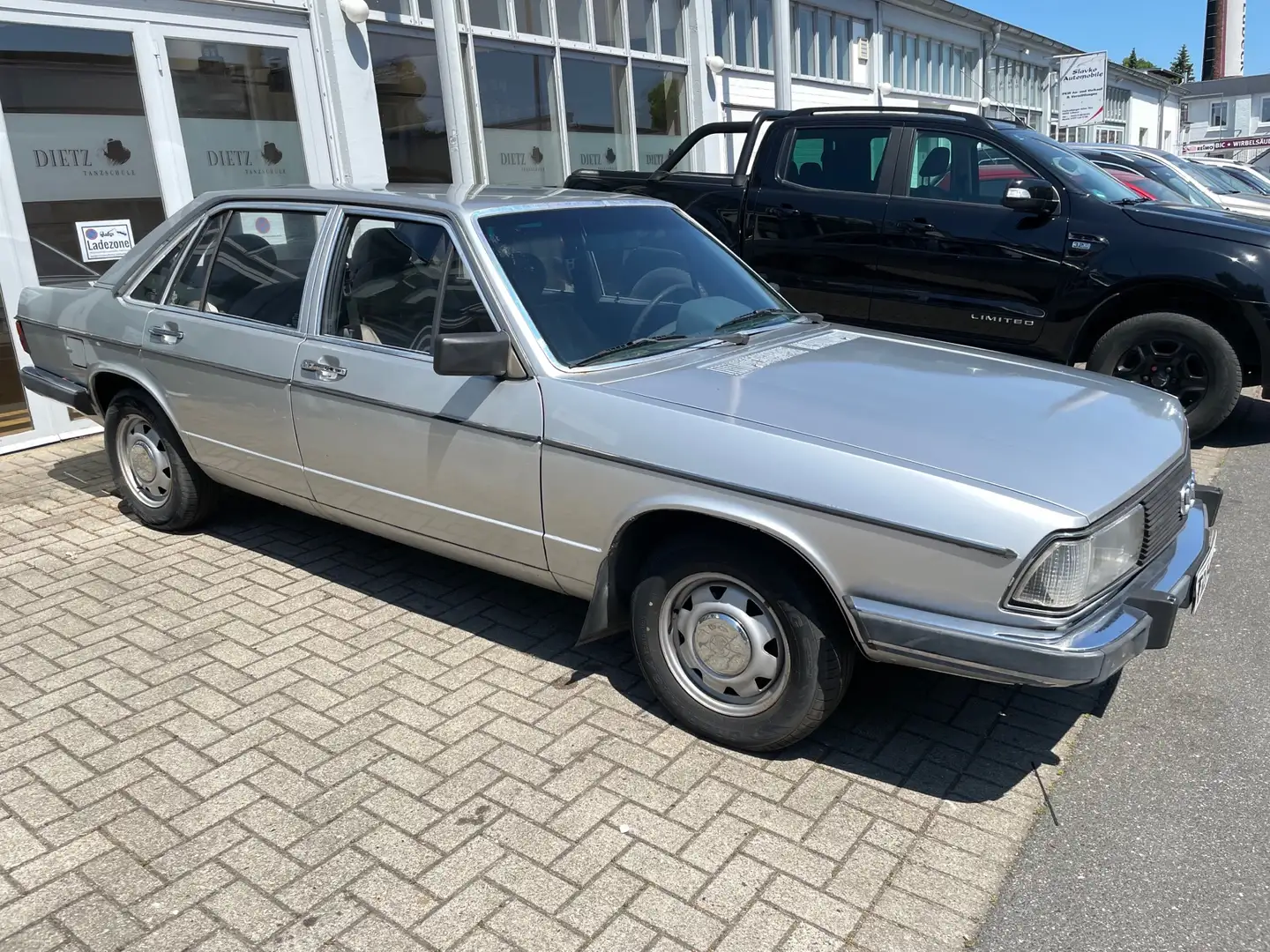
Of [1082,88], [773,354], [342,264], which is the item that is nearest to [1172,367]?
[773,354]

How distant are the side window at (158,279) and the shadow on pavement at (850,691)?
4.17 ft

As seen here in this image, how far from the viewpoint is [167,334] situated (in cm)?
468

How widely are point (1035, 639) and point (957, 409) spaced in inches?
32.9

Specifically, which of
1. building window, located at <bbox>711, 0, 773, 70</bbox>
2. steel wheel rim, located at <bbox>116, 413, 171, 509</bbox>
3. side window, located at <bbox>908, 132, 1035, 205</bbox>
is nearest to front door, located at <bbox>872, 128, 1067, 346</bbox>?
side window, located at <bbox>908, 132, 1035, 205</bbox>

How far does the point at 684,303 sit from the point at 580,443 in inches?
38.5

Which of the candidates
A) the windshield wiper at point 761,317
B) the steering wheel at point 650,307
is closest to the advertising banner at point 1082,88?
the windshield wiper at point 761,317

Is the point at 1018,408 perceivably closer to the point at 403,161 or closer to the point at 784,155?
the point at 784,155

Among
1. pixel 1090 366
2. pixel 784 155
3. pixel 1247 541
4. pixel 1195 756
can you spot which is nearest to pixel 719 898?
pixel 1195 756

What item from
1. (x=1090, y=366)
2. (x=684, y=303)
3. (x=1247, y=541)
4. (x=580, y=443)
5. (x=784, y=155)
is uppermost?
(x=784, y=155)

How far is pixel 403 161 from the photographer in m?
9.33

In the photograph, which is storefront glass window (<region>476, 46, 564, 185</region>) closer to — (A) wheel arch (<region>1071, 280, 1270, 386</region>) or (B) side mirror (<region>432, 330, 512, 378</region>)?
(A) wheel arch (<region>1071, 280, 1270, 386</region>)

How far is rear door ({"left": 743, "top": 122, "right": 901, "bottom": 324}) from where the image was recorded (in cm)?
701

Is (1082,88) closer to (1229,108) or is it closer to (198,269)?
(198,269)

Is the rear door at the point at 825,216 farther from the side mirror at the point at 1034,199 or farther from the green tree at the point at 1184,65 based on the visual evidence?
the green tree at the point at 1184,65
